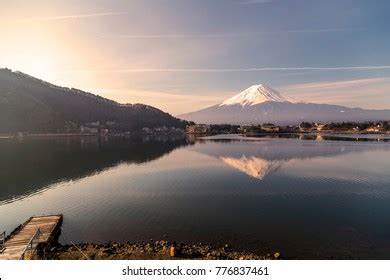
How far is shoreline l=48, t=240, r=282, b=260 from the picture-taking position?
15.9 m

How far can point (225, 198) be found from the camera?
29141mm

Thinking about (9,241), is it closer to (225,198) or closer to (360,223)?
(225,198)

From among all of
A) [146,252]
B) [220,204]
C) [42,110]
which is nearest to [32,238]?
[146,252]

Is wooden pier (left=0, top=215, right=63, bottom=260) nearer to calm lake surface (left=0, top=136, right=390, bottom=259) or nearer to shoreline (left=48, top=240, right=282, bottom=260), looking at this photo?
shoreline (left=48, top=240, right=282, bottom=260)

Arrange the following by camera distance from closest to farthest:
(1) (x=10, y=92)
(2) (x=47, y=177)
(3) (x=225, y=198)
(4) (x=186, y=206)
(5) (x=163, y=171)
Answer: (4) (x=186, y=206) → (3) (x=225, y=198) → (2) (x=47, y=177) → (5) (x=163, y=171) → (1) (x=10, y=92)

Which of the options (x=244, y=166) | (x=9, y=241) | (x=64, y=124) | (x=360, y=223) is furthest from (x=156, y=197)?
(x=64, y=124)

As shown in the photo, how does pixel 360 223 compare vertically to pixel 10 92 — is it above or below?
below

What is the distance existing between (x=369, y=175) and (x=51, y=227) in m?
34.3

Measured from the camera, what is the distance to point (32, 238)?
14039 mm

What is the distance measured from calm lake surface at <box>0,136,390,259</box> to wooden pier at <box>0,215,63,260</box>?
0.83 metres

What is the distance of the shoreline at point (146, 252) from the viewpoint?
15.9 m

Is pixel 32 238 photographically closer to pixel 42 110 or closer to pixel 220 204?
pixel 220 204

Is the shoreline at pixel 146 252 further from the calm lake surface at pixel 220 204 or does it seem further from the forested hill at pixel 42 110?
the forested hill at pixel 42 110

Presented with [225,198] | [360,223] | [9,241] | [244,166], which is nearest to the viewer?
[9,241]
